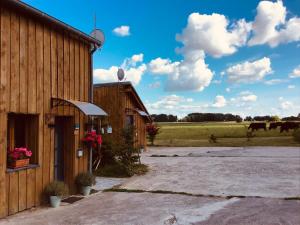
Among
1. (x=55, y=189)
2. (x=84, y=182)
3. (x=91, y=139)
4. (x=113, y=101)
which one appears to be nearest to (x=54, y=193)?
(x=55, y=189)

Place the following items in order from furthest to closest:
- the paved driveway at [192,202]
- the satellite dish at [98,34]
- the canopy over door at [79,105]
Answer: the satellite dish at [98,34], the canopy over door at [79,105], the paved driveway at [192,202]

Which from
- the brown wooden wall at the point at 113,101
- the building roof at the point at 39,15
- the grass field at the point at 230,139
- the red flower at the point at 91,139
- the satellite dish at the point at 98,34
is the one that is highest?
the satellite dish at the point at 98,34

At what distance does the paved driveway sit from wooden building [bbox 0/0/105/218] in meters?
0.89

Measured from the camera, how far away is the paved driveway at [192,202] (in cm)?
707

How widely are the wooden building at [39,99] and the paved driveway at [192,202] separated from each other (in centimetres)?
89

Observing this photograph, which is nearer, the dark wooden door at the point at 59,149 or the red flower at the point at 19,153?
the red flower at the point at 19,153

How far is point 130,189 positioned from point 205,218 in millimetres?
3514

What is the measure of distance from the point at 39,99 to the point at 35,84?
359 millimetres

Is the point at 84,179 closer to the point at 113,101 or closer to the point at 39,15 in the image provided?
the point at 39,15

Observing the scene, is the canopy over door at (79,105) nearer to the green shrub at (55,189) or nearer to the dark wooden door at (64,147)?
the dark wooden door at (64,147)

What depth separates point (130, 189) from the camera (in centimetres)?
1022

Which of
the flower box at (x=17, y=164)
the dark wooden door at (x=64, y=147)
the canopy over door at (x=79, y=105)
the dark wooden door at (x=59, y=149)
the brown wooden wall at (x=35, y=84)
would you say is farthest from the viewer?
the dark wooden door at (x=64, y=147)

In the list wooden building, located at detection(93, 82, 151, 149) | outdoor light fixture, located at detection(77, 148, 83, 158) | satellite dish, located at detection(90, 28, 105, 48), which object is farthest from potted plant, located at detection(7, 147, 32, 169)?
wooden building, located at detection(93, 82, 151, 149)

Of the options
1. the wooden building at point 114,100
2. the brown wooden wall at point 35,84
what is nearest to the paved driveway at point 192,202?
the brown wooden wall at point 35,84
